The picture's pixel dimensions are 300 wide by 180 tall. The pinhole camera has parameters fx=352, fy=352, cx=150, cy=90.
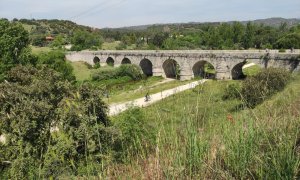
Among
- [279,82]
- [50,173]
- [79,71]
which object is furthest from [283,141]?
[79,71]

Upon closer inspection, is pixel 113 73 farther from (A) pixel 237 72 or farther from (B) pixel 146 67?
(A) pixel 237 72

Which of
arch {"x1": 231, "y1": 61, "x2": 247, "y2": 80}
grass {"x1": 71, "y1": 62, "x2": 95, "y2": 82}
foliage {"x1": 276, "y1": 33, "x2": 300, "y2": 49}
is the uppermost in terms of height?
foliage {"x1": 276, "y1": 33, "x2": 300, "y2": 49}

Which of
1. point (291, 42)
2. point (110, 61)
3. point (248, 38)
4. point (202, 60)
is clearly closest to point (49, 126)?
point (202, 60)

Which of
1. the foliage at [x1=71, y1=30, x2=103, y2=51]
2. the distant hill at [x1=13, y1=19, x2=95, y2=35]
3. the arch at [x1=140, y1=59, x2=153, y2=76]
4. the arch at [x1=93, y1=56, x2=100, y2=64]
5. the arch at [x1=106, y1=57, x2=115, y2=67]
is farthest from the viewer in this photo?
the distant hill at [x1=13, y1=19, x2=95, y2=35]

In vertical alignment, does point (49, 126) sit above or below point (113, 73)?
above

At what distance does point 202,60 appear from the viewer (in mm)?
46625

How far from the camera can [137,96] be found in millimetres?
37406

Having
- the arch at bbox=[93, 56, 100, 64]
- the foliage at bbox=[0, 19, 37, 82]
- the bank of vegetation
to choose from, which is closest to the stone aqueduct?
the arch at bbox=[93, 56, 100, 64]

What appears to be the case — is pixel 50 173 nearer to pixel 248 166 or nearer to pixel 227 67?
pixel 248 166

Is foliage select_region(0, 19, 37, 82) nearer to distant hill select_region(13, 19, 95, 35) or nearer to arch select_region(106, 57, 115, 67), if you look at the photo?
arch select_region(106, 57, 115, 67)

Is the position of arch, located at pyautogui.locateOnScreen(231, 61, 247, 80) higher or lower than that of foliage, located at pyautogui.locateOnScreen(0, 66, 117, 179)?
lower

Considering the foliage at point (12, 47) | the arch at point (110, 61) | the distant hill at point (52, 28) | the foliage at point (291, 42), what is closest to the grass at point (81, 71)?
the arch at point (110, 61)

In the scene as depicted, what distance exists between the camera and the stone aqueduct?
37312 millimetres

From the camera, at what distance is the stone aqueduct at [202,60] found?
1469 inches
